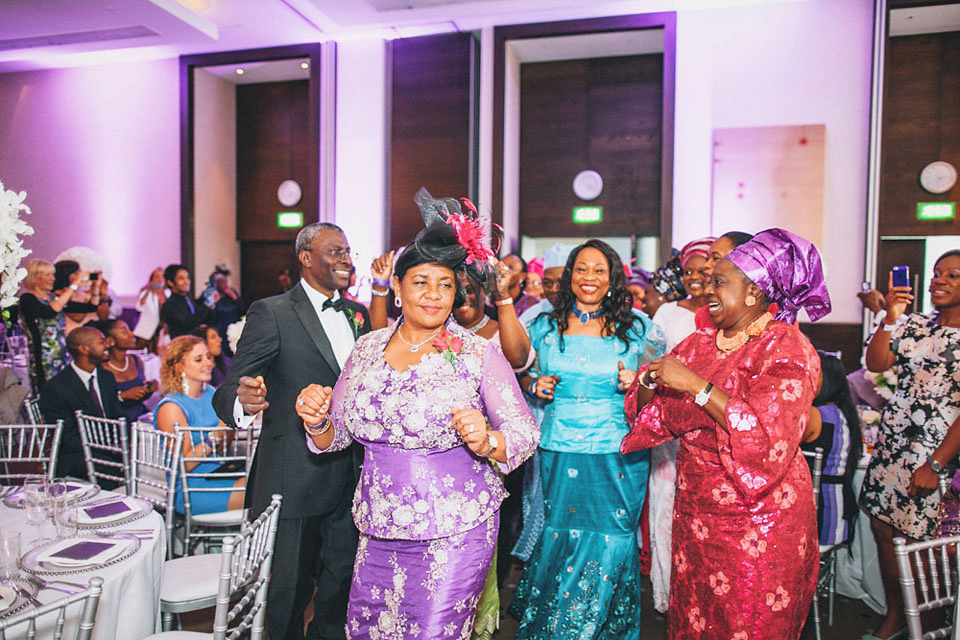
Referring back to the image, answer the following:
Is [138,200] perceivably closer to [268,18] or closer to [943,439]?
[268,18]

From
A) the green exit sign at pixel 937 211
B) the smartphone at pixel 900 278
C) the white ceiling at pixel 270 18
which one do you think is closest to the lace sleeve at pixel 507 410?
the smartphone at pixel 900 278

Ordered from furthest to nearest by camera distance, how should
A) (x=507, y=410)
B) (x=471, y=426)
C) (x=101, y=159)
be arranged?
(x=101, y=159) < (x=507, y=410) < (x=471, y=426)

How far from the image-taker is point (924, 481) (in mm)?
2619

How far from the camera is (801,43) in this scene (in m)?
6.85

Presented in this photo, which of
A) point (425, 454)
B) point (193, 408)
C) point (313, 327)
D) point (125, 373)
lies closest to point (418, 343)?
point (425, 454)

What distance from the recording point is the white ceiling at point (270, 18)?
655cm

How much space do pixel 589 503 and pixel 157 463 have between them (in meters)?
2.03

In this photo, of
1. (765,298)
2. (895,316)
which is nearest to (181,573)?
(765,298)

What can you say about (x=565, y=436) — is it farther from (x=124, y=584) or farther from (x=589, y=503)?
(x=124, y=584)

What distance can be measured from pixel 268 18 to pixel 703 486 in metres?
7.01

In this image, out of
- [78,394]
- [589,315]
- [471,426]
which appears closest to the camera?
[471,426]

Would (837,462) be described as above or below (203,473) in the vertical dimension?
above

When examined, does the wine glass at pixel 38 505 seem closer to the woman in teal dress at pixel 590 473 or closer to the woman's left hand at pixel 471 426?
the woman's left hand at pixel 471 426

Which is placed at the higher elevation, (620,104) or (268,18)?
(268,18)
